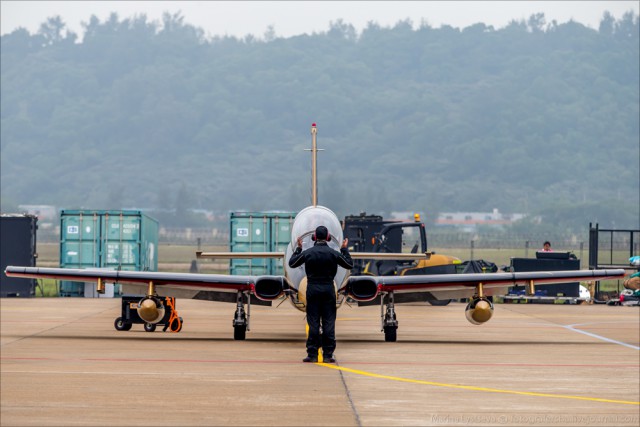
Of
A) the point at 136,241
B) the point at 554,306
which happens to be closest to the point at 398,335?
the point at 554,306

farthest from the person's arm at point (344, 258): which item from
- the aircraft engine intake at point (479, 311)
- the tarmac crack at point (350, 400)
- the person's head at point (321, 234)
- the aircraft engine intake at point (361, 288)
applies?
the aircraft engine intake at point (479, 311)

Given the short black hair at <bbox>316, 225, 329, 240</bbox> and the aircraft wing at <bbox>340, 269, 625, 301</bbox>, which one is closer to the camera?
the short black hair at <bbox>316, 225, 329, 240</bbox>

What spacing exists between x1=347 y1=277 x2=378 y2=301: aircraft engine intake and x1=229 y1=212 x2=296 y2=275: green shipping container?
938 inches

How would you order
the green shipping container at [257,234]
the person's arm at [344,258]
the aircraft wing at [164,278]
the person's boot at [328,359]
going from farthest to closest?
the green shipping container at [257,234]
the aircraft wing at [164,278]
the person's arm at [344,258]
the person's boot at [328,359]

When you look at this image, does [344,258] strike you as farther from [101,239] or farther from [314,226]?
[101,239]

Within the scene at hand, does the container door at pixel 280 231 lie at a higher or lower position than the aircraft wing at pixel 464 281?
higher

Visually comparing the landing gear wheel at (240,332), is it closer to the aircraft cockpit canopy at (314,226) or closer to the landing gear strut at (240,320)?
the landing gear strut at (240,320)

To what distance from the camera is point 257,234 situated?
46.1 m

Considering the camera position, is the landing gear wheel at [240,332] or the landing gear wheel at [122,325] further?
the landing gear wheel at [122,325]

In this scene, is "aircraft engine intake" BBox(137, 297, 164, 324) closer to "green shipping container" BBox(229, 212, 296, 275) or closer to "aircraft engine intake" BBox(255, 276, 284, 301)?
"aircraft engine intake" BBox(255, 276, 284, 301)

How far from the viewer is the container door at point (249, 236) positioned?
45.8 meters

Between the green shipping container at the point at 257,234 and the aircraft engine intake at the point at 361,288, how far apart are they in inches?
938

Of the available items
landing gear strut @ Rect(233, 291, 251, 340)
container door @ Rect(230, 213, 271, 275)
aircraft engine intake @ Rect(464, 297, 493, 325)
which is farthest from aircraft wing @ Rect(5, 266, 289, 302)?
container door @ Rect(230, 213, 271, 275)

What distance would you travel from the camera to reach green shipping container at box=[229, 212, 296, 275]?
150 ft
